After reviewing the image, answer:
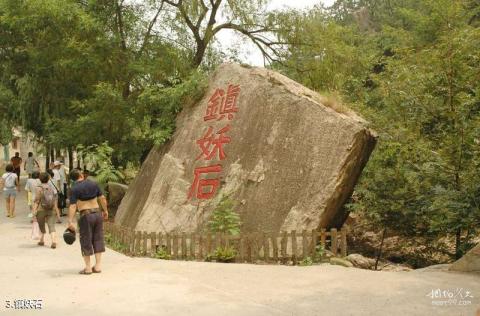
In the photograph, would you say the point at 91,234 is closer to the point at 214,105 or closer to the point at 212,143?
the point at 212,143

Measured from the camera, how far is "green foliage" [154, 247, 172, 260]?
8.78 m

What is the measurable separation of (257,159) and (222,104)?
5.89 ft

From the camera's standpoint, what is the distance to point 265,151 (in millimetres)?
9539

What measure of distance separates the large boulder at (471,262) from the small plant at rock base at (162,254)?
4708mm

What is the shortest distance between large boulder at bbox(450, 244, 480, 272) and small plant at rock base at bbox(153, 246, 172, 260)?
471 centimetres

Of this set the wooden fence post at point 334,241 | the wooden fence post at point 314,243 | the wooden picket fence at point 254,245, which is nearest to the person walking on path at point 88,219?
the wooden picket fence at point 254,245

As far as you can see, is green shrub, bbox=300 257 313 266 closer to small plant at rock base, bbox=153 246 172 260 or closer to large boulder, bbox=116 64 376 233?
large boulder, bbox=116 64 376 233

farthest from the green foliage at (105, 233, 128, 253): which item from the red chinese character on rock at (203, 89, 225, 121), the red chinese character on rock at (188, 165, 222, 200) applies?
the red chinese character on rock at (203, 89, 225, 121)

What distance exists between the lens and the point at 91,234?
22.4ft

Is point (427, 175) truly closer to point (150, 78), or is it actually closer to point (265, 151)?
point (265, 151)

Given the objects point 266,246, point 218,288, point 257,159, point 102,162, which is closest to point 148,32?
point 102,162

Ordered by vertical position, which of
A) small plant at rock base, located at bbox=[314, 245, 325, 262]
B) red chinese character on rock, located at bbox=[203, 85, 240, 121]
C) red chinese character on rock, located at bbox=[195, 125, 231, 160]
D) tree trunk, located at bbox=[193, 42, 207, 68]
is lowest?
small plant at rock base, located at bbox=[314, 245, 325, 262]

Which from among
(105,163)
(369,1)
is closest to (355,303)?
(105,163)

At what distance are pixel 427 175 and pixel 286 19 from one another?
22.7 ft
